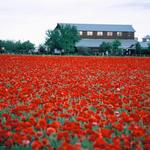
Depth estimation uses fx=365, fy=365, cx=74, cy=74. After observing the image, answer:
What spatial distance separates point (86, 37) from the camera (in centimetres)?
8275

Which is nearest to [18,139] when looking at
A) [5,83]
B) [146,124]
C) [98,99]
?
[146,124]

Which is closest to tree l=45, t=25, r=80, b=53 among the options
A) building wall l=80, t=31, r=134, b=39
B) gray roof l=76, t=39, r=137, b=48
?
gray roof l=76, t=39, r=137, b=48

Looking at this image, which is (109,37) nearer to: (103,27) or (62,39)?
(103,27)

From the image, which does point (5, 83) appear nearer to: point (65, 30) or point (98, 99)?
point (98, 99)

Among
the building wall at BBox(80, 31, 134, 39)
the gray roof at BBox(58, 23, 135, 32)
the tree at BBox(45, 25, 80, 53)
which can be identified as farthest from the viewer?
the gray roof at BBox(58, 23, 135, 32)

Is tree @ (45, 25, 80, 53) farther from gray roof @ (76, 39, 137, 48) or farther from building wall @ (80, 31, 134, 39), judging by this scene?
building wall @ (80, 31, 134, 39)

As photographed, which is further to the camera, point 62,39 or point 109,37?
point 109,37

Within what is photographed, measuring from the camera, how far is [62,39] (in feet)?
202

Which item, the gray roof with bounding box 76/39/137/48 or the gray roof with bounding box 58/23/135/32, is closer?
the gray roof with bounding box 76/39/137/48

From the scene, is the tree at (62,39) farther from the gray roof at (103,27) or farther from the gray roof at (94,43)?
the gray roof at (103,27)

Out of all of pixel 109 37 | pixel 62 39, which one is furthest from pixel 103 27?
pixel 62 39

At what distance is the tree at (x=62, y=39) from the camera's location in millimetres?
61562

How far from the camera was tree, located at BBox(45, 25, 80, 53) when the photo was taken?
61562 mm

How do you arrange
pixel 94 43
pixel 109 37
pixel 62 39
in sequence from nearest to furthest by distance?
pixel 62 39 → pixel 94 43 → pixel 109 37
